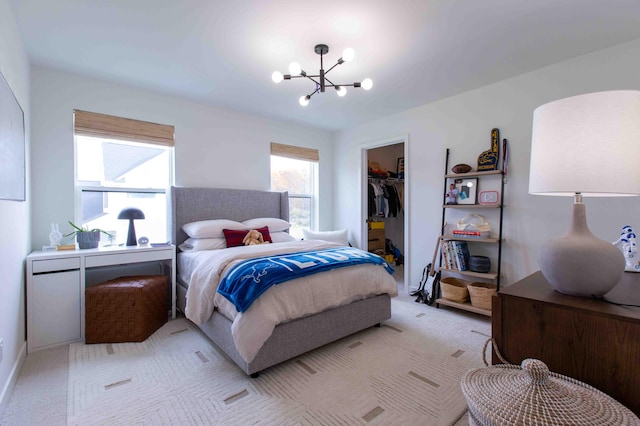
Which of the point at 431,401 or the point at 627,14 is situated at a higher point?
the point at 627,14

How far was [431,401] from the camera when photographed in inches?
67.9

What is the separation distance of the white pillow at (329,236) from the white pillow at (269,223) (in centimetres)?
59

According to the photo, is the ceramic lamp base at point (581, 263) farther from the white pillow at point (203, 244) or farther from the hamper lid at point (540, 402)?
the white pillow at point (203, 244)

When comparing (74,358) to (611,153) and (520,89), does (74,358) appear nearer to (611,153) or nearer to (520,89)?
(611,153)

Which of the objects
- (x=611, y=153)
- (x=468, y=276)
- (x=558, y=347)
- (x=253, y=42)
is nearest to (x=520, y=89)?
(x=468, y=276)

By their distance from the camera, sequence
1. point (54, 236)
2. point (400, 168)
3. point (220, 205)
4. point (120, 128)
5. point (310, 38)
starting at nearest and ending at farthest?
1. point (310, 38)
2. point (54, 236)
3. point (120, 128)
4. point (220, 205)
5. point (400, 168)

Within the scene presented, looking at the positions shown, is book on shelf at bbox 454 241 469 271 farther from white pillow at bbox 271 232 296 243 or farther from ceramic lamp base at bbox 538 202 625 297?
ceramic lamp base at bbox 538 202 625 297

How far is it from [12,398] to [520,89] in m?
4.60

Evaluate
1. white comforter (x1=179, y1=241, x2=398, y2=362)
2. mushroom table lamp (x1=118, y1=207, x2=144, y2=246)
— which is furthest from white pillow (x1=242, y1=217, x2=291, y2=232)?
mushroom table lamp (x1=118, y1=207, x2=144, y2=246)

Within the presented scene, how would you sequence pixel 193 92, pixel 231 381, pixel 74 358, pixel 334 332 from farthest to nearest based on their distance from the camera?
1. pixel 193 92
2. pixel 334 332
3. pixel 74 358
4. pixel 231 381

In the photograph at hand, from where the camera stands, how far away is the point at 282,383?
6.27ft

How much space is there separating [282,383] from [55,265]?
209cm

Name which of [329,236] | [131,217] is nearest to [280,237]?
[329,236]

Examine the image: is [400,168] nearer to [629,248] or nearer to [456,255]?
[456,255]
